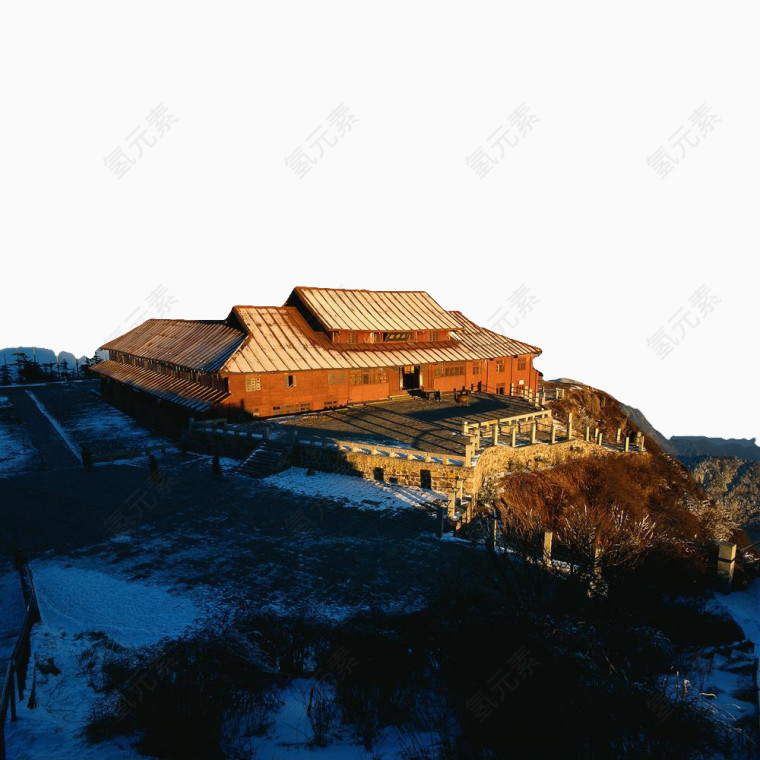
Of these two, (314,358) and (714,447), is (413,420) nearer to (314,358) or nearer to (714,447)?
(314,358)

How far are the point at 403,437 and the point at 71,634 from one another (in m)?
16.8

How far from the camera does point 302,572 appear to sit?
47.0 ft

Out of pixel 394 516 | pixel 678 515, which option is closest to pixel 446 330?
pixel 678 515

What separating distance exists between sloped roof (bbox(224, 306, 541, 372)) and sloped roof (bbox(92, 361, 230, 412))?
241 cm

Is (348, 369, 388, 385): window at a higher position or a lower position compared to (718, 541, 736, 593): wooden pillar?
higher

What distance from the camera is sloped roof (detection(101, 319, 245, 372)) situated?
104ft

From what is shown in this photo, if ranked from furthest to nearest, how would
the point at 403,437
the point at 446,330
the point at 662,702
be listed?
the point at 446,330, the point at 403,437, the point at 662,702

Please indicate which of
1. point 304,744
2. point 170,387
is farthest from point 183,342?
point 304,744

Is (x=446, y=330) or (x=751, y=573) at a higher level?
(x=446, y=330)

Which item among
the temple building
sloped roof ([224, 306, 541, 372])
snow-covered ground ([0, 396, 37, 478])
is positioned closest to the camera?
snow-covered ground ([0, 396, 37, 478])

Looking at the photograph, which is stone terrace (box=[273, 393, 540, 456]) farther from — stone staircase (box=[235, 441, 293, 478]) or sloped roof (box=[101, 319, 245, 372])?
sloped roof (box=[101, 319, 245, 372])

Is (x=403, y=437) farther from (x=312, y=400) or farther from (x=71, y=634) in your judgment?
(x=71, y=634)

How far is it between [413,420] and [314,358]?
309 inches

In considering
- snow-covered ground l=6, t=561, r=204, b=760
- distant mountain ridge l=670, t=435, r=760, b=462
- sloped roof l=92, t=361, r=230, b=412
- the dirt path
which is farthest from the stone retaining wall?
distant mountain ridge l=670, t=435, r=760, b=462
